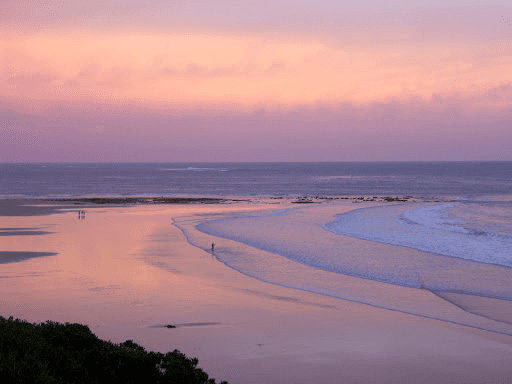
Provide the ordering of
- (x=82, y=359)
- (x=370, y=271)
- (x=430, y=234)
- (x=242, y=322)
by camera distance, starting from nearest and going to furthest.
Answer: (x=82, y=359) → (x=242, y=322) → (x=370, y=271) → (x=430, y=234)

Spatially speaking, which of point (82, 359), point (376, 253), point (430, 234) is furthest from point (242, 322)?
point (430, 234)

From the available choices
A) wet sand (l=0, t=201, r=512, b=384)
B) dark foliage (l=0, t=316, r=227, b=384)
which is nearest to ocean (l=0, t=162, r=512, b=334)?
wet sand (l=0, t=201, r=512, b=384)

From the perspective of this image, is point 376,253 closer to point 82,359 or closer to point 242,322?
point 242,322

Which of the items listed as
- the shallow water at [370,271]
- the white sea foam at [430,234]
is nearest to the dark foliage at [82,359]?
the shallow water at [370,271]

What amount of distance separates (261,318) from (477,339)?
5.54 meters

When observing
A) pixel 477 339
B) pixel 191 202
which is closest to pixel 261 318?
pixel 477 339

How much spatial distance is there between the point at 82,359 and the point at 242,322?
5875 mm

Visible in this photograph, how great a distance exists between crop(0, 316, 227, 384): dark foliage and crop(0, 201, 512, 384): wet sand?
7.02 ft

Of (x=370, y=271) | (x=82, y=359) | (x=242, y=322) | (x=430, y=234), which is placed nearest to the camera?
(x=82, y=359)

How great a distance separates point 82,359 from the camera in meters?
9.58

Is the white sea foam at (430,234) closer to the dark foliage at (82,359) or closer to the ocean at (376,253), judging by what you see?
the ocean at (376,253)

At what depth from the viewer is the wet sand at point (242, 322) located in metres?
11.7

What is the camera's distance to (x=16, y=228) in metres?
37.7

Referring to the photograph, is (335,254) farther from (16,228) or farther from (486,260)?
(16,228)
